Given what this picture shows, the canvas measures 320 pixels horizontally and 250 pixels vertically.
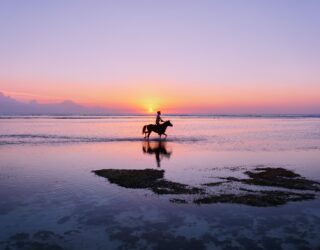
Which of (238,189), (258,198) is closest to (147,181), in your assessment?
(238,189)

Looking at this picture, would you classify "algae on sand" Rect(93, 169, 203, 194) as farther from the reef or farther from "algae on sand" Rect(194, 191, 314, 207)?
"algae on sand" Rect(194, 191, 314, 207)

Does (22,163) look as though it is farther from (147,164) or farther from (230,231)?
(230,231)

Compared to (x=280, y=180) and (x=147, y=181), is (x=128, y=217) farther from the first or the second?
(x=280, y=180)

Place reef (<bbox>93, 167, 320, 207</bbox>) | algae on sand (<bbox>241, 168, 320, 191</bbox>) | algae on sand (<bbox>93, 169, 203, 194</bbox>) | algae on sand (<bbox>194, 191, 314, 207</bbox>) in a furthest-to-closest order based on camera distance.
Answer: algae on sand (<bbox>241, 168, 320, 191</bbox>) < algae on sand (<bbox>93, 169, 203, 194</bbox>) < reef (<bbox>93, 167, 320, 207</bbox>) < algae on sand (<bbox>194, 191, 314, 207</bbox>)

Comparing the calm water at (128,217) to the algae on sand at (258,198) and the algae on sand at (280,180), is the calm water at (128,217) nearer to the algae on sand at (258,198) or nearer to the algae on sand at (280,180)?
the algae on sand at (258,198)

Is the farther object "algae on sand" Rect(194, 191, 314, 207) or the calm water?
"algae on sand" Rect(194, 191, 314, 207)

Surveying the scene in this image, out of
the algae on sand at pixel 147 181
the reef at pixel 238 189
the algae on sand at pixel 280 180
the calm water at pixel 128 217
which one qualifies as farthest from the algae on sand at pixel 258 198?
the algae on sand at pixel 280 180

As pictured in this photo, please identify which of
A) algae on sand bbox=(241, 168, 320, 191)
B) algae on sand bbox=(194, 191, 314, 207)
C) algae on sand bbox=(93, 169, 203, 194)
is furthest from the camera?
algae on sand bbox=(241, 168, 320, 191)

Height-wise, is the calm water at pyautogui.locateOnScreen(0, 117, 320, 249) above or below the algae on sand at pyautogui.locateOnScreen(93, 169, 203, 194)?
below

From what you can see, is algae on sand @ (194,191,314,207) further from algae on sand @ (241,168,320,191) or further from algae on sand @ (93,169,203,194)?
algae on sand @ (241,168,320,191)

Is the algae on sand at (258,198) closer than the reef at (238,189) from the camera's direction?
Yes

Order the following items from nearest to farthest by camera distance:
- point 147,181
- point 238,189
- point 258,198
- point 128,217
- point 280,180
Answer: point 128,217 → point 258,198 → point 238,189 → point 147,181 → point 280,180

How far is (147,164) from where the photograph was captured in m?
22.8

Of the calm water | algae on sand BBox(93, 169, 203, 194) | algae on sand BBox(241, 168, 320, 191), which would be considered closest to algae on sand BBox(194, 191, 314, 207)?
the calm water
